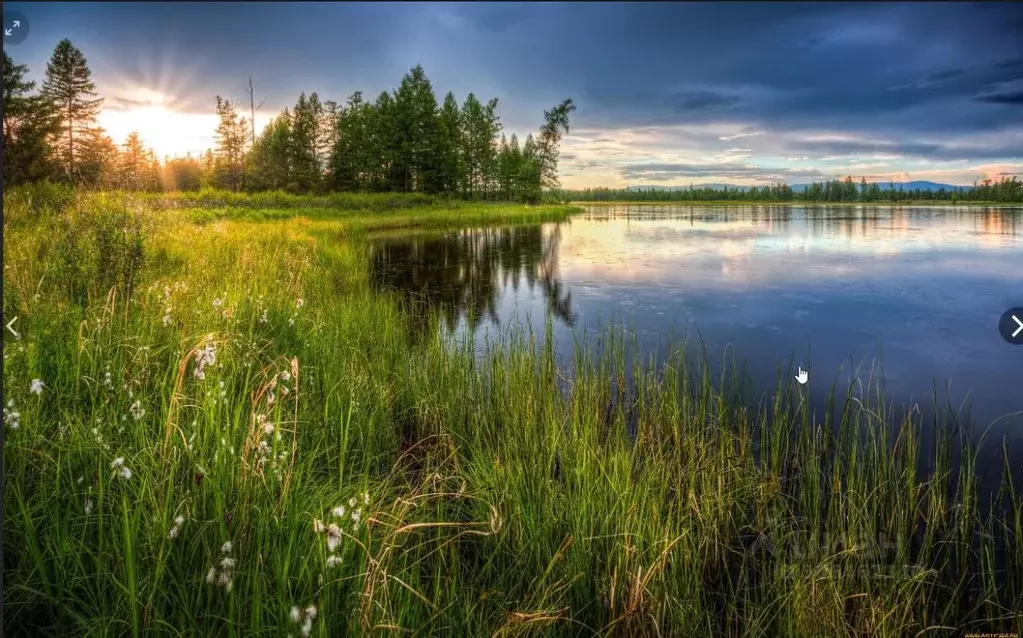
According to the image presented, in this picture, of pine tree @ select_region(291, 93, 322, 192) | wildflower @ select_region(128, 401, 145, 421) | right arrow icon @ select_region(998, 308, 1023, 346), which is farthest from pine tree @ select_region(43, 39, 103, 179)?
pine tree @ select_region(291, 93, 322, 192)

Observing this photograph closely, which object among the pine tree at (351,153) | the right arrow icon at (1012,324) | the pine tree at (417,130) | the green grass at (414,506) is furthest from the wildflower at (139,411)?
the pine tree at (351,153)

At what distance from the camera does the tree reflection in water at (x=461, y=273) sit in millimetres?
11078

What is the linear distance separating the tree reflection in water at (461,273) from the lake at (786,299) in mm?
69

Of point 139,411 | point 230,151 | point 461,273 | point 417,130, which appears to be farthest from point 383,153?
point 139,411

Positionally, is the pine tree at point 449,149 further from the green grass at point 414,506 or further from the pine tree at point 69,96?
the green grass at point 414,506

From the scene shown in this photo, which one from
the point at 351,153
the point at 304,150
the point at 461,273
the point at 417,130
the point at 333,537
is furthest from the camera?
the point at 304,150

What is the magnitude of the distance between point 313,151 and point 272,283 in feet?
200

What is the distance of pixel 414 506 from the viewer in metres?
2.85

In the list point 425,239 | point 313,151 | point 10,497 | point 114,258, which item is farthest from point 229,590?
point 313,151

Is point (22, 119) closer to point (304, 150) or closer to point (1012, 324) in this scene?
point (1012, 324)

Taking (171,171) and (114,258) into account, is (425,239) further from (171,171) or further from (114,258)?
(171,171)

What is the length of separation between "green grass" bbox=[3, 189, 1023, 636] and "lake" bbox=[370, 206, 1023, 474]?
1.94 m

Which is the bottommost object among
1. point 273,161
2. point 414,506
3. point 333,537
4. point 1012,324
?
point 414,506

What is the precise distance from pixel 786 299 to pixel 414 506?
11533 millimetres
